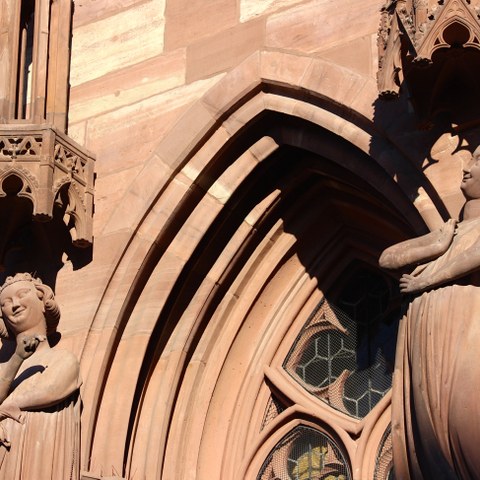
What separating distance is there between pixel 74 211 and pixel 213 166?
72cm

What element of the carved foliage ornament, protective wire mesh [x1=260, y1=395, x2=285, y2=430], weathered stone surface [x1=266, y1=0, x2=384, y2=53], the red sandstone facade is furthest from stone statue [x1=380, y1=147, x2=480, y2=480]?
protective wire mesh [x1=260, y1=395, x2=285, y2=430]

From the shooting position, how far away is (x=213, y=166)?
9.87 m

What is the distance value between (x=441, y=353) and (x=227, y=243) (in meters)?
2.54

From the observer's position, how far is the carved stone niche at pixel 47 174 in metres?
9.66

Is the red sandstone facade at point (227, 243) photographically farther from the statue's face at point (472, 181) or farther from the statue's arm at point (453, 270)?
the statue's arm at point (453, 270)

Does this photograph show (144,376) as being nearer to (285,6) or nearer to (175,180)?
(175,180)

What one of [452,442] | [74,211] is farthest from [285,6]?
[452,442]

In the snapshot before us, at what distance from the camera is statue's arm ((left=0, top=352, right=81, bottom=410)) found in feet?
29.4

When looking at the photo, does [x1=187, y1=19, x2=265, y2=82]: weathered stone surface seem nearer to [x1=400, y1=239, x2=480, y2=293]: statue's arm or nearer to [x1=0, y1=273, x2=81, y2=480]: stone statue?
[x1=0, y1=273, x2=81, y2=480]: stone statue

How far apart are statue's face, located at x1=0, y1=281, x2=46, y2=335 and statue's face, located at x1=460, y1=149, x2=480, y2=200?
2.23m

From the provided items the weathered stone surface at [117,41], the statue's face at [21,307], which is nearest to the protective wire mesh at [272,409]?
the statue's face at [21,307]

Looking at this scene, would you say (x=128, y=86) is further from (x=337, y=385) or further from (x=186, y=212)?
(x=337, y=385)

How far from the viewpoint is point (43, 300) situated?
9336 mm

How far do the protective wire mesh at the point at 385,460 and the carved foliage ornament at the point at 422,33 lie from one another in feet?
5.97
